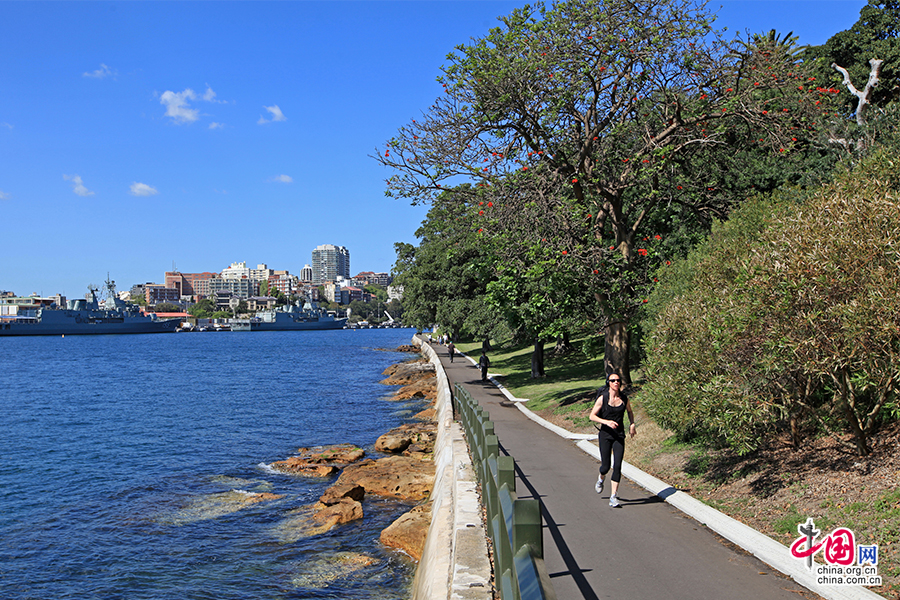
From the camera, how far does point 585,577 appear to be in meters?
6.79

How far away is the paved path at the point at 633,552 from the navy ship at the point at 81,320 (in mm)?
172824

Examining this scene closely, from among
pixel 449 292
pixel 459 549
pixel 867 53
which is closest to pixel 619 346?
pixel 459 549

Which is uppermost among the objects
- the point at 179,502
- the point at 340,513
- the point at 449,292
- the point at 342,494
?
the point at 449,292

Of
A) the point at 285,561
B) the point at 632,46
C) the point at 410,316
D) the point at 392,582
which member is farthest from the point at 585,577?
the point at 410,316

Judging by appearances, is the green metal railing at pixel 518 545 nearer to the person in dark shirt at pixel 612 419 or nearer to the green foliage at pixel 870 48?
the person in dark shirt at pixel 612 419

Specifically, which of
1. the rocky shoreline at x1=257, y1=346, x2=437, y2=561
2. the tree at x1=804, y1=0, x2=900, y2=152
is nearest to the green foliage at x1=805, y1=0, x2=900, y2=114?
the tree at x1=804, y1=0, x2=900, y2=152

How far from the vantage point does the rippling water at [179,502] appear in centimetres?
1187

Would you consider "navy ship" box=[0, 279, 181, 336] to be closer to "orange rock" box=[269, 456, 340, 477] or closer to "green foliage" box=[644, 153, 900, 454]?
"orange rock" box=[269, 456, 340, 477]

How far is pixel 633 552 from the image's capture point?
7.46m

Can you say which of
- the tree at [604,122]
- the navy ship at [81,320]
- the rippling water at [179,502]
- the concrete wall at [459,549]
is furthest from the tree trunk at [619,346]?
the navy ship at [81,320]

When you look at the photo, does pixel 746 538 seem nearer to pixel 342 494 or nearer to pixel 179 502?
pixel 342 494

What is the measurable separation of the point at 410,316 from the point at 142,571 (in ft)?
83.9

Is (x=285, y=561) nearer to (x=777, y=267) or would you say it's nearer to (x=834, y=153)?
(x=777, y=267)

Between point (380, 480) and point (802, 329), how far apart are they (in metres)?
11.9
